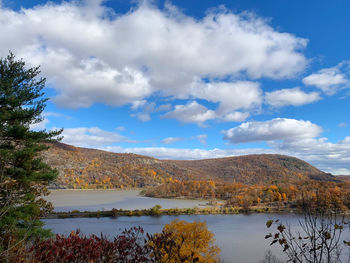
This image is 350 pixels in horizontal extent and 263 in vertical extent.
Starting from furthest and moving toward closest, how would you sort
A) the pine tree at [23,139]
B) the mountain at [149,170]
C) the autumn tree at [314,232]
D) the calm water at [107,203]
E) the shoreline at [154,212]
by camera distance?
the mountain at [149,170] < the calm water at [107,203] < the shoreline at [154,212] < the pine tree at [23,139] < the autumn tree at [314,232]

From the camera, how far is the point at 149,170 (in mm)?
167375

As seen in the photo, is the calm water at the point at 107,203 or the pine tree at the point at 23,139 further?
the calm water at the point at 107,203

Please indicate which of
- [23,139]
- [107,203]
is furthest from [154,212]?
[23,139]

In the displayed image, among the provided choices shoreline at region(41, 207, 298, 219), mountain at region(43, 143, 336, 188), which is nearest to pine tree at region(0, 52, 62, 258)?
shoreline at region(41, 207, 298, 219)

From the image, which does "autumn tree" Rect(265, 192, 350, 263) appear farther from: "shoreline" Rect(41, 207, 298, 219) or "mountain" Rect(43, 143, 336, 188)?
"mountain" Rect(43, 143, 336, 188)

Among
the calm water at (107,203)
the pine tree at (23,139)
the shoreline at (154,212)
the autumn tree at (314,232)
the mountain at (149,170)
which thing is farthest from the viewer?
the mountain at (149,170)

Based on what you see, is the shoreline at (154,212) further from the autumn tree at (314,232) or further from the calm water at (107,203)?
the autumn tree at (314,232)

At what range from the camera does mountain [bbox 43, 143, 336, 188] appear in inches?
5571

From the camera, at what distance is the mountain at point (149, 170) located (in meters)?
142

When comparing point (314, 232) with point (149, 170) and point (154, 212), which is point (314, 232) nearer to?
point (154, 212)

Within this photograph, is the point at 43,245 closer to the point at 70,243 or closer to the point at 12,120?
the point at 70,243

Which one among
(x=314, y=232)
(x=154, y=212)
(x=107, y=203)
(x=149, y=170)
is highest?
(x=149, y=170)

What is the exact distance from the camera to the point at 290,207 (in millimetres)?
69688

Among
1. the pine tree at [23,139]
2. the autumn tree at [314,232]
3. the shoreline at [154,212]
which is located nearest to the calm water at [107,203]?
the shoreline at [154,212]
